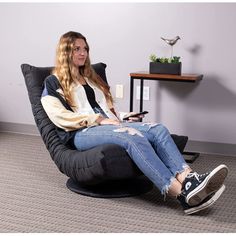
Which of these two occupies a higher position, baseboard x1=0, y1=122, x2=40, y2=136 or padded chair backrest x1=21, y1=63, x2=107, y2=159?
padded chair backrest x1=21, y1=63, x2=107, y2=159

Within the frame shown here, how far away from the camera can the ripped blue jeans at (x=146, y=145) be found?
2428 mm

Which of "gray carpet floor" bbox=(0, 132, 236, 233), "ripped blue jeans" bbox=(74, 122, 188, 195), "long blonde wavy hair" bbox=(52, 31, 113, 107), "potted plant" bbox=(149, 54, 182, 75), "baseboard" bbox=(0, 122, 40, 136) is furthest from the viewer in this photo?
"baseboard" bbox=(0, 122, 40, 136)

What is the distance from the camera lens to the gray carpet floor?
229 centimetres

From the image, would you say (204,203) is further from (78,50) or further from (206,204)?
(78,50)

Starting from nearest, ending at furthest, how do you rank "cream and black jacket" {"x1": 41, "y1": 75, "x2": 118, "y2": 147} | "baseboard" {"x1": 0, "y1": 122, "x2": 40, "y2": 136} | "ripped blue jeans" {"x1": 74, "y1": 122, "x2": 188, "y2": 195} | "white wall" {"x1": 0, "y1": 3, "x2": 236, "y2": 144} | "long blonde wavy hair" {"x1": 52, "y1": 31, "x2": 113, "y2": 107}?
"ripped blue jeans" {"x1": 74, "y1": 122, "x2": 188, "y2": 195}
"cream and black jacket" {"x1": 41, "y1": 75, "x2": 118, "y2": 147}
"long blonde wavy hair" {"x1": 52, "y1": 31, "x2": 113, "y2": 107}
"white wall" {"x1": 0, "y1": 3, "x2": 236, "y2": 144}
"baseboard" {"x1": 0, "y1": 122, "x2": 40, "y2": 136}

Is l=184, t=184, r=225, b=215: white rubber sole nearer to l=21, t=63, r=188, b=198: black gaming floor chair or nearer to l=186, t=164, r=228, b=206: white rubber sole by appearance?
l=186, t=164, r=228, b=206: white rubber sole

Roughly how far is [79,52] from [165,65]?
2.98 feet

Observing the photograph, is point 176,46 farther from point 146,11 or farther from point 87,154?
point 87,154

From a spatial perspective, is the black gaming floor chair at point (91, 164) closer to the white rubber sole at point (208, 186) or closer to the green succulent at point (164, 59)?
the white rubber sole at point (208, 186)

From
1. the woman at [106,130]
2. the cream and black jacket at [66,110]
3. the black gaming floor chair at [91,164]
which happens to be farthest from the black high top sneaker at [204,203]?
the cream and black jacket at [66,110]

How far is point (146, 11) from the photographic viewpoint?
12.5 feet

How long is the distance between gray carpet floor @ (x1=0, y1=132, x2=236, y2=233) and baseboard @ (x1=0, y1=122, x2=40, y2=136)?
119cm

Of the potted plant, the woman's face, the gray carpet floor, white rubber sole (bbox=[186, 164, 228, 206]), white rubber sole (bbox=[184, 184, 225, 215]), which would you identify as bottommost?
the gray carpet floor

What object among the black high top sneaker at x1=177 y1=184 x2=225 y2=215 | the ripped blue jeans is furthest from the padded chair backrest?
the black high top sneaker at x1=177 y1=184 x2=225 y2=215
